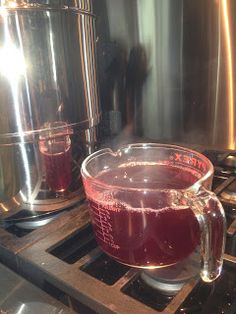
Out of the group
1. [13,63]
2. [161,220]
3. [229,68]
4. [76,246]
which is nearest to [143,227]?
[161,220]

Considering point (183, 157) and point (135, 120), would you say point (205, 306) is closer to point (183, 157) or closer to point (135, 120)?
point (183, 157)

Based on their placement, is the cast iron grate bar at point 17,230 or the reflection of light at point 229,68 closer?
the cast iron grate bar at point 17,230

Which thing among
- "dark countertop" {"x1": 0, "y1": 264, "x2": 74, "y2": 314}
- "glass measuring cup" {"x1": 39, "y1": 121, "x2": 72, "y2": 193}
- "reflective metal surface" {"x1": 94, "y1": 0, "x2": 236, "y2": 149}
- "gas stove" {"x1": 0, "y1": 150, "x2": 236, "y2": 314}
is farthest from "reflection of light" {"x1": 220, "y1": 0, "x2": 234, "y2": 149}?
"dark countertop" {"x1": 0, "y1": 264, "x2": 74, "y2": 314}

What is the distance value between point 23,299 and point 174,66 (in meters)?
0.60

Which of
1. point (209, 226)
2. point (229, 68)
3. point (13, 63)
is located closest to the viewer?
point (209, 226)

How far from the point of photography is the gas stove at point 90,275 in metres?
0.36

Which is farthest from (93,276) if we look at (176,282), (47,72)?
(47,72)

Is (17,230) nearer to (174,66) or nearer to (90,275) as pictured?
(90,275)

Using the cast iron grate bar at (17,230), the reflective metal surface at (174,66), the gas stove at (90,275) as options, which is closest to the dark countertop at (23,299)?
the gas stove at (90,275)

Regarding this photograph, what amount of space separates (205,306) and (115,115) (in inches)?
22.8

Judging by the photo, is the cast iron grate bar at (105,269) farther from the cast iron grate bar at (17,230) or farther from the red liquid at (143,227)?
the cast iron grate bar at (17,230)

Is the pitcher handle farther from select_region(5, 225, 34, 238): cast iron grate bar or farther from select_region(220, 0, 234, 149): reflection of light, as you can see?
select_region(220, 0, 234, 149): reflection of light

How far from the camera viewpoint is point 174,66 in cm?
79

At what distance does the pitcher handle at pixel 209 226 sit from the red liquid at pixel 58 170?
9.2 inches
